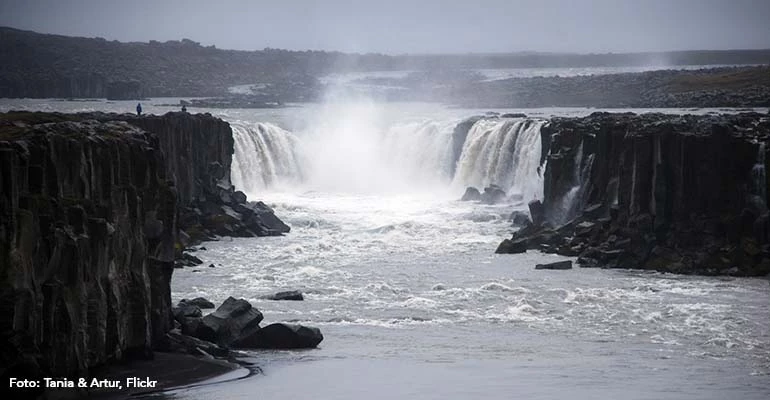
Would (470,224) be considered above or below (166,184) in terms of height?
below

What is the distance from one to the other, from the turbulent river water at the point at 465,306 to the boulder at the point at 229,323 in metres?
1.27

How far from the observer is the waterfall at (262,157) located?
329 feet

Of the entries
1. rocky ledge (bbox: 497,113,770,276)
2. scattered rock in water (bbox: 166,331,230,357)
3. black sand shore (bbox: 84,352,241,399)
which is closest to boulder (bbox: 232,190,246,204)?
rocky ledge (bbox: 497,113,770,276)

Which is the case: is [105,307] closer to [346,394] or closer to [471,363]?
[346,394]

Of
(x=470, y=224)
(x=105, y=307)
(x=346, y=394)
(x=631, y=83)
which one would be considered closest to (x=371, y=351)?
(x=346, y=394)

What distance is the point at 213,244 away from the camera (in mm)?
74188

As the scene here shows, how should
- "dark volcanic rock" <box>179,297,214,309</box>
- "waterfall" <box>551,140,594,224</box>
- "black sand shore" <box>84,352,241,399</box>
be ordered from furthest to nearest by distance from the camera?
"waterfall" <box>551,140,594,224</box> → "dark volcanic rock" <box>179,297,214,309</box> → "black sand shore" <box>84,352,241,399</box>

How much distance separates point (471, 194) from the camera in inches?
3671

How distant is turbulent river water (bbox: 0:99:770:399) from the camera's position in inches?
1649

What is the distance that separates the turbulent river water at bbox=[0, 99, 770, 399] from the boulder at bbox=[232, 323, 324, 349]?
2.20ft

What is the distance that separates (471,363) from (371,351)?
11.4 ft

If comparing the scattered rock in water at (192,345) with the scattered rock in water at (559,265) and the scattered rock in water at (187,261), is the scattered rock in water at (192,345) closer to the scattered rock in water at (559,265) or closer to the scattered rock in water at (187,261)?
the scattered rock in water at (187,261)

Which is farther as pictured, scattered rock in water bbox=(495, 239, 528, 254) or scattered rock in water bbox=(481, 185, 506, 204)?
scattered rock in water bbox=(481, 185, 506, 204)

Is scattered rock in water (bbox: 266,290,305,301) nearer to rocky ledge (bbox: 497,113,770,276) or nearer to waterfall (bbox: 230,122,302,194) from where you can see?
rocky ledge (bbox: 497,113,770,276)
